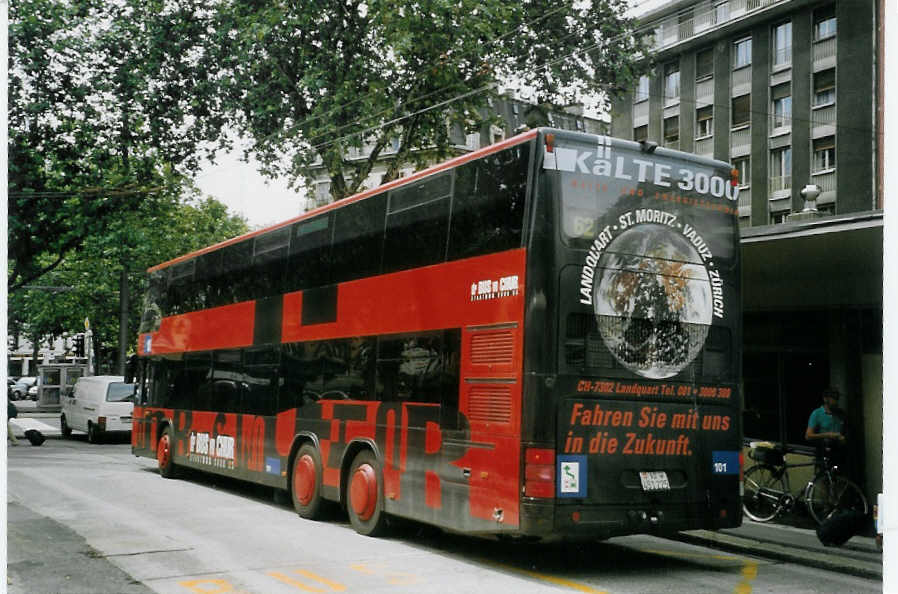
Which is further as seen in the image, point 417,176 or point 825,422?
point 825,422

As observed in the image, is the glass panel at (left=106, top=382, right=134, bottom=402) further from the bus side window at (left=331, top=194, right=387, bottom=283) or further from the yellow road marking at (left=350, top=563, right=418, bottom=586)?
the yellow road marking at (left=350, top=563, right=418, bottom=586)

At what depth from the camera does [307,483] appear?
12.1 m

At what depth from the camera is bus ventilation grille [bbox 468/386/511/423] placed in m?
8.38

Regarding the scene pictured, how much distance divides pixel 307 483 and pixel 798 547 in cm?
569

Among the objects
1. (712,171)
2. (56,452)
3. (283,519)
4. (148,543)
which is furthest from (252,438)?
(56,452)

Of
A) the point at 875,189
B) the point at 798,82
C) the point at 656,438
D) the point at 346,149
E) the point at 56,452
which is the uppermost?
the point at 798,82

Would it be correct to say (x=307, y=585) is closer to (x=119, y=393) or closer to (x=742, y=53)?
(x=119, y=393)

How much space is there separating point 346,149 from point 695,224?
13220 millimetres

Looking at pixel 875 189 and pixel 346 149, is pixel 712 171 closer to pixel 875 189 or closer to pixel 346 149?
pixel 875 189

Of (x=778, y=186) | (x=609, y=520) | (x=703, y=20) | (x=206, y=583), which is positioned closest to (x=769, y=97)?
(x=778, y=186)

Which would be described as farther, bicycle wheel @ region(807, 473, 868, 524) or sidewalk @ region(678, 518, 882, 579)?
bicycle wheel @ region(807, 473, 868, 524)

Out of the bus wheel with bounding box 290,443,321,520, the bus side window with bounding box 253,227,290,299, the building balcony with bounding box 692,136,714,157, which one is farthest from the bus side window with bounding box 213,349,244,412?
the building balcony with bounding box 692,136,714,157

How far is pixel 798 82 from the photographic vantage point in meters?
30.6

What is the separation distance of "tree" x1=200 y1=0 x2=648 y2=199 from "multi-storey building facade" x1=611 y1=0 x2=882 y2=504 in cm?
154
